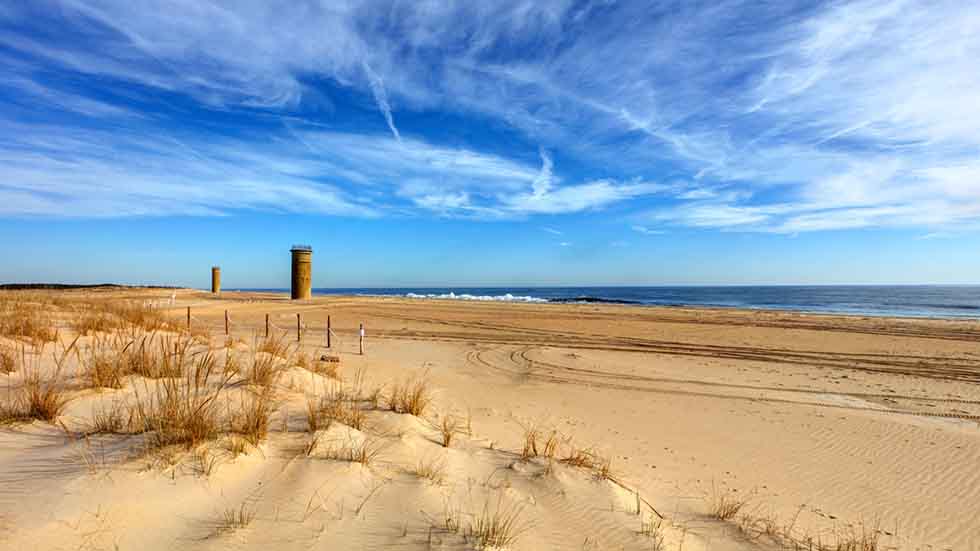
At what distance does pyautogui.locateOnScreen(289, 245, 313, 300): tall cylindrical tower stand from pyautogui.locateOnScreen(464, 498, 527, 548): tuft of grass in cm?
3452

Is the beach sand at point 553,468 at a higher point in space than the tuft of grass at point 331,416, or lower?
lower

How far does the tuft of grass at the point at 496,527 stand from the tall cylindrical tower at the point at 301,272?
34.5 m

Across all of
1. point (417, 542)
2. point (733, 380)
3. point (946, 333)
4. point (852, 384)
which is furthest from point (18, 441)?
point (946, 333)

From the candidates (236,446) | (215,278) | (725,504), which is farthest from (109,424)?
(215,278)

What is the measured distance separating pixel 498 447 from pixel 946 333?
2581 centimetres

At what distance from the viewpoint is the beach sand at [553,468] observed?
2889 mm

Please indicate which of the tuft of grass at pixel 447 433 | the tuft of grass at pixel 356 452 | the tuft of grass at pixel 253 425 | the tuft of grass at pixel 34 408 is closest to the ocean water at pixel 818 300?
the tuft of grass at pixel 447 433

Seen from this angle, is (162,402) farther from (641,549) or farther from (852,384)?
(852,384)

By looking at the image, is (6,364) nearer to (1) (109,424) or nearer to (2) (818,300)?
(1) (109,424)

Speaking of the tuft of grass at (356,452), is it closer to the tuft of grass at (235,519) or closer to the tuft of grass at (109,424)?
the tuft of grass at (235,519)

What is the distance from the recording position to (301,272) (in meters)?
35.0

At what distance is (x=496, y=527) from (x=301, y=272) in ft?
115

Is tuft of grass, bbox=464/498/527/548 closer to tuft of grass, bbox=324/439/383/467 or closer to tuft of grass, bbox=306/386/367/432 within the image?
tuft of grass, bbox=324/439/383/467

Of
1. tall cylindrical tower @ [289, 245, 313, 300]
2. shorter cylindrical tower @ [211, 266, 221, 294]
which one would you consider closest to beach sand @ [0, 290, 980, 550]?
tall cylindrical tower @ [289, 245, 313, 300]
